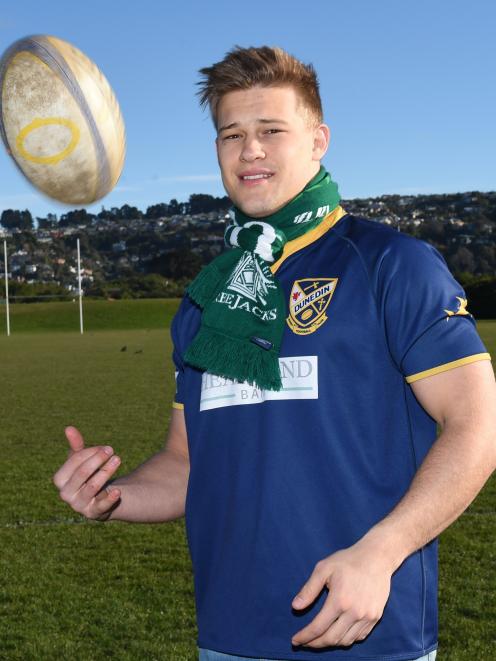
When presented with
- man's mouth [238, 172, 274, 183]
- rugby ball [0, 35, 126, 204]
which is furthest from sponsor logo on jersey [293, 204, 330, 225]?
rugby ball [0, 35, 126, 204]

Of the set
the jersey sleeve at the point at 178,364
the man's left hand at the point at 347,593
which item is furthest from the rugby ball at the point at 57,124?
the man's left hand at the point at 347,593

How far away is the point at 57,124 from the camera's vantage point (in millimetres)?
3549

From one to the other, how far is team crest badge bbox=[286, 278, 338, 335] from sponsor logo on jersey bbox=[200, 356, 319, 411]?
0.08 m

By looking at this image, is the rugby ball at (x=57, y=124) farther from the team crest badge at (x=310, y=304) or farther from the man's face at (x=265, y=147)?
the team crest badge at (x=310, y=304)

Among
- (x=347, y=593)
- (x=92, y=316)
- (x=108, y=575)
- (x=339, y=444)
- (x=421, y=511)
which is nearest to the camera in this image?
(x=347, y=593)

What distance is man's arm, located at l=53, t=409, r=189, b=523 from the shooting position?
7.81ft

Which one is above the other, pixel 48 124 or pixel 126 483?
pixel 48 124

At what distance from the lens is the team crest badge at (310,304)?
2.14 m

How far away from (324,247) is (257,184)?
254 mm

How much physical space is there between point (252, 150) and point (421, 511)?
105 centimetres

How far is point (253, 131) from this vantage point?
2336 mm

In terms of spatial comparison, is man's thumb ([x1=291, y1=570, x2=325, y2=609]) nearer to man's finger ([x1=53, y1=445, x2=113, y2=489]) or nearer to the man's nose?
man's finger ([x1=53, y1=445, x2=113, y2=489])

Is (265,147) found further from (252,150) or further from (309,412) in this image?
(309,412)

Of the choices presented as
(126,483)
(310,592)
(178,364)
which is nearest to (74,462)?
(126,483)
